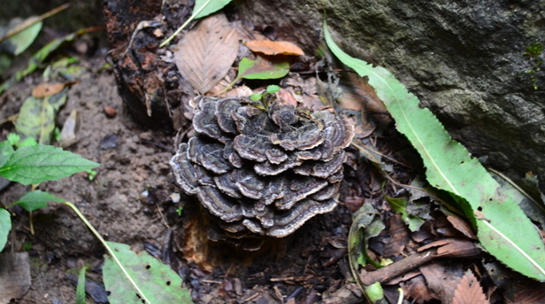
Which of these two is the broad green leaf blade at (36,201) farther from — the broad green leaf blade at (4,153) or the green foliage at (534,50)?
the green foliage at (534,50)

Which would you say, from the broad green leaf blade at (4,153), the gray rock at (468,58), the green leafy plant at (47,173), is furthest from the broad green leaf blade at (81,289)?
the gray rock at (468,58)

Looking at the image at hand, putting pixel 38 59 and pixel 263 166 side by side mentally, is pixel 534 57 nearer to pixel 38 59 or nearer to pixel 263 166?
pixel 263 166

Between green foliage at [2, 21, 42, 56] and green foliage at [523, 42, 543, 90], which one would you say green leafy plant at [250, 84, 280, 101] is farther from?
→ green foliage at [2, 21, 42, 56]

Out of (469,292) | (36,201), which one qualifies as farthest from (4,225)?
(469,292)

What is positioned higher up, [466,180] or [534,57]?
[534,57]

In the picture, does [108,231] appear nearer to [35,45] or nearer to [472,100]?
[472,100]

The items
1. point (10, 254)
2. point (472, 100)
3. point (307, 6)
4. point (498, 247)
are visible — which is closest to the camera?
point (498, 247)

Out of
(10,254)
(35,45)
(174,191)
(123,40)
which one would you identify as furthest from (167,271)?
(35,45)
